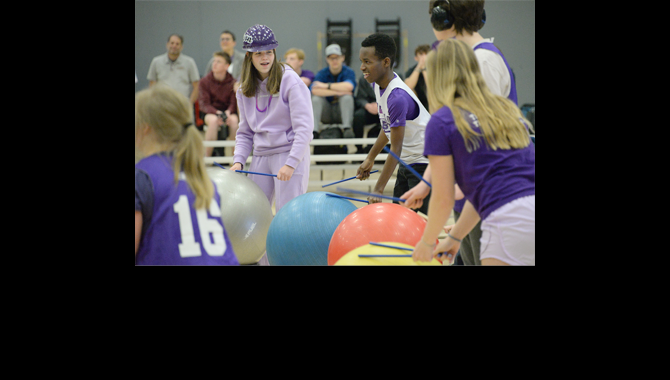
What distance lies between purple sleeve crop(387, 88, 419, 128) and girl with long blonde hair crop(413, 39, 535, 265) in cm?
100

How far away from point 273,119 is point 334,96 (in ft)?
9.74

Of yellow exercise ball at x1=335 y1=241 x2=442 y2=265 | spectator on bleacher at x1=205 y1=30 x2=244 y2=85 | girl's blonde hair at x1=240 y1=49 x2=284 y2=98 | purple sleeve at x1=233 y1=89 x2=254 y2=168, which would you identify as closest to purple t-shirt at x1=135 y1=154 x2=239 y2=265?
yellow exercise ball at x1=335 y1=241 x2=442 y2=265

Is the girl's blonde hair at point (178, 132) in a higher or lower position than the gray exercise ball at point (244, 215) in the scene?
higher

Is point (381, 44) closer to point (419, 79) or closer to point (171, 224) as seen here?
point (171, 224)

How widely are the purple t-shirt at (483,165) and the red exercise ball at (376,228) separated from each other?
66 centimetres

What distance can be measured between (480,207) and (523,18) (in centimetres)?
167

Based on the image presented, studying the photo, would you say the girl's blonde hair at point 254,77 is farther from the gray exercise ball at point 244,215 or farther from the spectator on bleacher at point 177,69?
the spectator on bleacher at point 177,69

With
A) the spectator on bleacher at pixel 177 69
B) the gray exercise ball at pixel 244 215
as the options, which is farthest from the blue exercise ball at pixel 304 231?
the spectator on bleacher at pixel 177 69

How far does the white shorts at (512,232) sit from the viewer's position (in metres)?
2.36

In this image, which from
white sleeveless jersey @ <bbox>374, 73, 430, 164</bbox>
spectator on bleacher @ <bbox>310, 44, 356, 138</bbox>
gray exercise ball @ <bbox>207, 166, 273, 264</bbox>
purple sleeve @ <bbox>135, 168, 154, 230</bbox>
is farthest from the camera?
spectator on bleacher @ <bbox>310, 44, 356, 138</bbox>

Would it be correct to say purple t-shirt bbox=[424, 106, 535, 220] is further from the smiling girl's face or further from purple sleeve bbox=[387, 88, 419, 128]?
the smiling girl's face

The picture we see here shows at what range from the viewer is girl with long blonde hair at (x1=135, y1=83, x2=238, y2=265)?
226cm

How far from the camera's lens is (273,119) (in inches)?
157

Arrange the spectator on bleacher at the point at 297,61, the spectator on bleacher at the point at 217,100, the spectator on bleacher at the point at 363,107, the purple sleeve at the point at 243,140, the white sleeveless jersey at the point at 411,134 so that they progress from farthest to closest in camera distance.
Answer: the spectator on bleacher at the point at 297,61, the spectator on bleacher at the point at 363,107, the spectator on bleacher at the point at 217,100, the purple sleeve at the point at 243,140, the white sleeveless jersey at the point at 411,134
